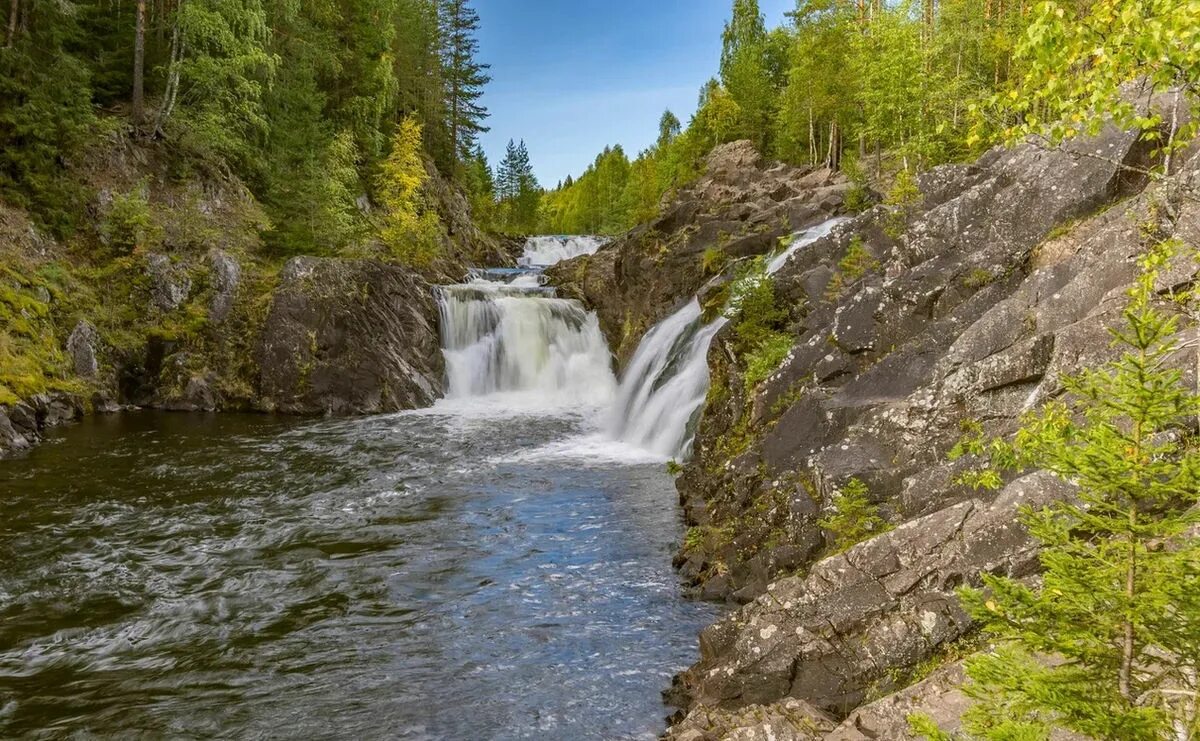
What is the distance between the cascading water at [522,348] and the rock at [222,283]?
7.42 meters

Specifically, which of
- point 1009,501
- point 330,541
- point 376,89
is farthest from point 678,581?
point 376,89

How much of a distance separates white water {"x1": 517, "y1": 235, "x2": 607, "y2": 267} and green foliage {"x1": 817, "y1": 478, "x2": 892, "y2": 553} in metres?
45.8

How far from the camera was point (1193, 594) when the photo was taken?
3467 mm

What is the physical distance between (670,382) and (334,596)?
11723mm

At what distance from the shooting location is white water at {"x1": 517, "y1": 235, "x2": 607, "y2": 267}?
54.5 m

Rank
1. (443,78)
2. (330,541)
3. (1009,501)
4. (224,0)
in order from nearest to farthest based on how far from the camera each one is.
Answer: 1. (1009,501)
2. (330,541)
3. (224,0)
4. (443,78)

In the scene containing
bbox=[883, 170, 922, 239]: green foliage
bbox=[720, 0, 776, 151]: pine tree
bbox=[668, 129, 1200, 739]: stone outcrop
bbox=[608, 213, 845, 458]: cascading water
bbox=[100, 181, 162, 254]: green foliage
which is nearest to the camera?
bbox=[668, 129, 1200, 739]: stone outcrop

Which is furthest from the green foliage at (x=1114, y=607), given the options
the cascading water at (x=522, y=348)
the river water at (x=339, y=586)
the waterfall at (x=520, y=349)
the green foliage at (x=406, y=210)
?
the green foliage at (x=406, y=210)

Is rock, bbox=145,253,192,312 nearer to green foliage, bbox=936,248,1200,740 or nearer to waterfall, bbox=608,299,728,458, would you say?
waterfall, bbox=608,299,728,458

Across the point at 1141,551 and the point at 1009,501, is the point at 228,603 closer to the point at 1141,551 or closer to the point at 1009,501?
the point at 1009,501

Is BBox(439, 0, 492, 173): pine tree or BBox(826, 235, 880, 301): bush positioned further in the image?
BBox(439, 0, 492, 173): pine tree

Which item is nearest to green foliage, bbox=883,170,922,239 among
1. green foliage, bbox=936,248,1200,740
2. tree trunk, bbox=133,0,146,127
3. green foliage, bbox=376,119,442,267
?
green foliage, bbox=936,248,1200,740

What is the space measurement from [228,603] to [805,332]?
1065 cm

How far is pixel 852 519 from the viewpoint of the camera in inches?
348
